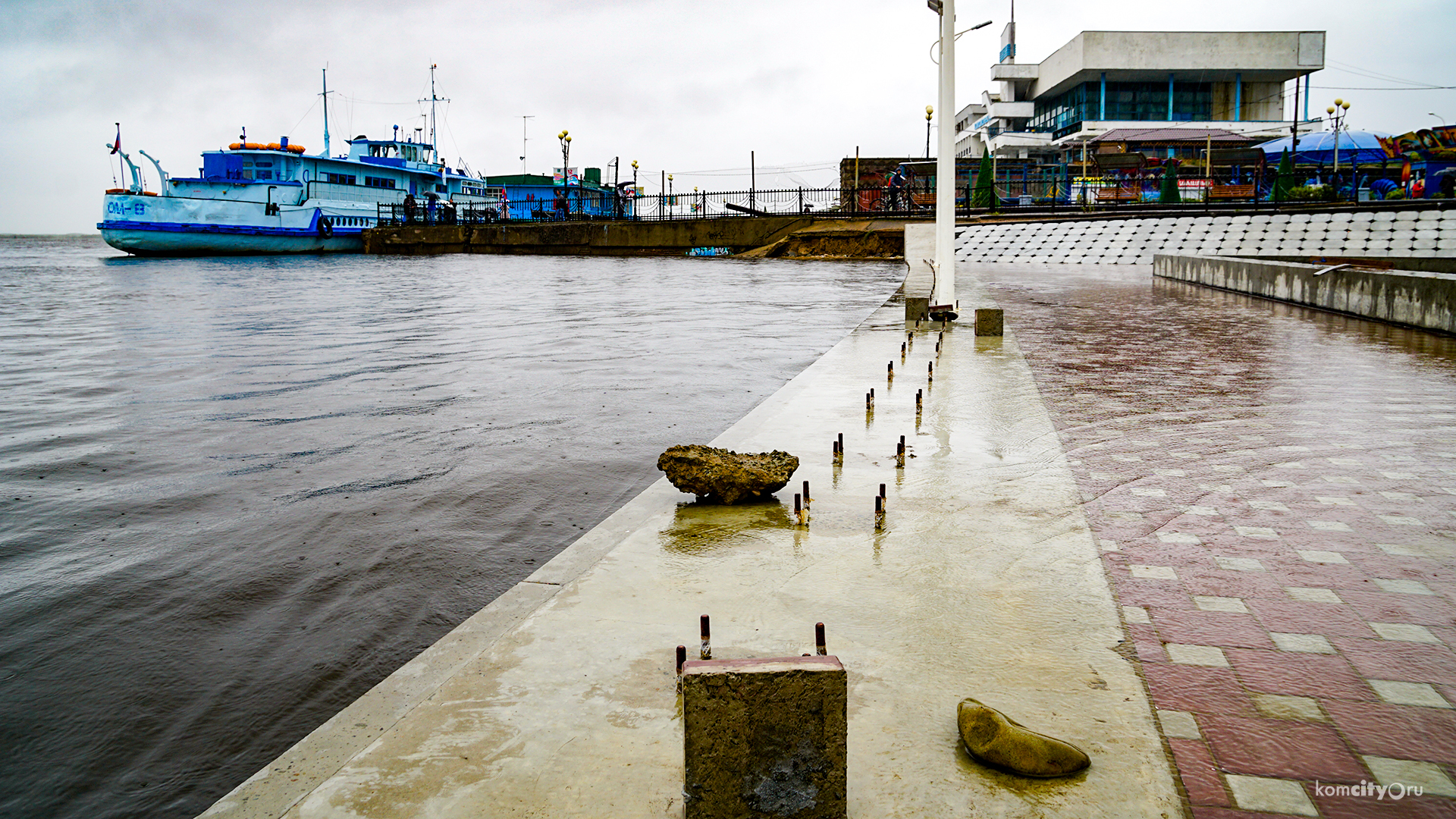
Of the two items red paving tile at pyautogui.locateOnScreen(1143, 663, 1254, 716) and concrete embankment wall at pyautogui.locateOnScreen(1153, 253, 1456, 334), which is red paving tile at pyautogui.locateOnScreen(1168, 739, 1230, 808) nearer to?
red paving tile at pyautogui.locateOnScreen(1143, 663, 1254, 716)

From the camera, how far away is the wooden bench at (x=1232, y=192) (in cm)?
4266

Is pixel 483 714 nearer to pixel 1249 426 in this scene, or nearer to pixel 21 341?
pixel 1249 426

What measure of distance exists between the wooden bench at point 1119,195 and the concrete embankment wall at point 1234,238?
9.32 metres

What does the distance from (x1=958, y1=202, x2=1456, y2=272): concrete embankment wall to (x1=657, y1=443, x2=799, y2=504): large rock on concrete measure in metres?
23.2

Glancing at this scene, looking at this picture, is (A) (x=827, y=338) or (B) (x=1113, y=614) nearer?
(B) (x=1113, y=614)

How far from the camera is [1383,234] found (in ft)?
78.9

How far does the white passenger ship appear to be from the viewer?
5444cm

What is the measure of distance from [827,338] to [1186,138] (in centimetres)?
5054

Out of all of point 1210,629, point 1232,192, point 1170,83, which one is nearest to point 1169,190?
point 1232,192

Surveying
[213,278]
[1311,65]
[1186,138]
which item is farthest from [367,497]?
[1311,65]

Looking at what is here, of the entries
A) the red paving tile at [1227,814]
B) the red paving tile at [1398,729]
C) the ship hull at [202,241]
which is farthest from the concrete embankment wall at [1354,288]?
the ship hull at [202,241]

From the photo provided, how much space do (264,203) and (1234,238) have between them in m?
53.5

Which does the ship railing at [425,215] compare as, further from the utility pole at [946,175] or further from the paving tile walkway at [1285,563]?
the paving tile walkway at [1285,563]

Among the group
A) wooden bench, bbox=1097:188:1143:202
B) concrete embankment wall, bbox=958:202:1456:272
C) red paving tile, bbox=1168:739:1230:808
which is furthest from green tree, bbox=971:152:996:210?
red paving tile, bbox=1168:739:1230:808
